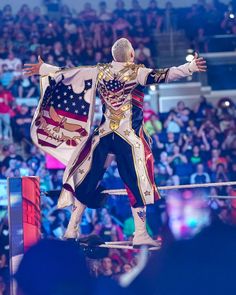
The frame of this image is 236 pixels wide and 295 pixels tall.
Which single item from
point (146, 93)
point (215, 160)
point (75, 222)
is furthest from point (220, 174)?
point (75, 222)

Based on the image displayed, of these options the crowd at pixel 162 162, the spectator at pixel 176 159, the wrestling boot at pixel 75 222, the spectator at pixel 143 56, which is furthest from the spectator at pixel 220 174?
the wrestling boot at pixel 75 222

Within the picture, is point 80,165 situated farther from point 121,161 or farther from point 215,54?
point 215,54

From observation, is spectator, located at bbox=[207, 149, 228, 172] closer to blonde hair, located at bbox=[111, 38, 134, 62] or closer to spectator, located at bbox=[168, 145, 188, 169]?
spectator, located at bbox=[168, 145, 188, 169]

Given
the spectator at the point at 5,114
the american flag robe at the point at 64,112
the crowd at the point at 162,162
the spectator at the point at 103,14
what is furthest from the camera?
the spectator at the point at 103,14

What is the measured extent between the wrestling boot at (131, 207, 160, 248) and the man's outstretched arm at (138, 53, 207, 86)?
92cm

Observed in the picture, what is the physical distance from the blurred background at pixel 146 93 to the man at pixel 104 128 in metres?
2.80

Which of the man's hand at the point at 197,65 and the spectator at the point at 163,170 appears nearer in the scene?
the man's hand at the point at 197,65

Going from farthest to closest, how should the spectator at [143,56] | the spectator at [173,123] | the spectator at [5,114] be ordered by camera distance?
the spectator at [143,56], the spectator at [5,114], the spectator at [173,123]

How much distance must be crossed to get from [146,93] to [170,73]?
27.6 feet

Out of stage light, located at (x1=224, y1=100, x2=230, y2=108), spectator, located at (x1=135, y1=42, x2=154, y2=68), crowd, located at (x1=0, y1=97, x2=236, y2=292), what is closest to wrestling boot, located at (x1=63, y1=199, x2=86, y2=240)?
crowd, located at (x1=0, y1=97, x2=236, y2=292)

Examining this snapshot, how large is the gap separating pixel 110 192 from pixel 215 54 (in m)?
9.18

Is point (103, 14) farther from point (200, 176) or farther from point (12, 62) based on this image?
point (200, 176)

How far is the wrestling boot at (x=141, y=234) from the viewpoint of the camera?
613 centimetres

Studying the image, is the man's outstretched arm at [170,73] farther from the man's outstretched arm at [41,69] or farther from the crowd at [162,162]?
the crowd at [162,162]
